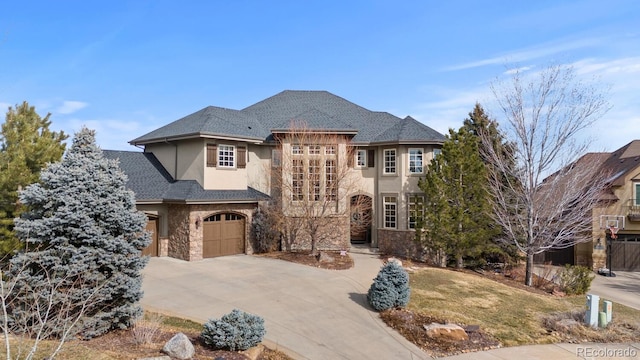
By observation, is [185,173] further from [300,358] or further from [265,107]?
[300,358]

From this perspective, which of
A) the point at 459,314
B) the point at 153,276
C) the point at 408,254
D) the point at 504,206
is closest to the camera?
the point at 459,314

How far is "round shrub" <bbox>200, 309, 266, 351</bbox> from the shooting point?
749 cm

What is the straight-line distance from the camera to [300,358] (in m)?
8.16

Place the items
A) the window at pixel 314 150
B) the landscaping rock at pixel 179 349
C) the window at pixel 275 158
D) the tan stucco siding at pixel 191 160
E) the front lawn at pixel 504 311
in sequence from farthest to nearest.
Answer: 1. the window at pixel 275 158
2. the window at pixel 314 150
3. the tan stucco siding at pixel 191 160
4. the front lawn at pixel 504 311
5. the landscaping rock at pixel 179 349

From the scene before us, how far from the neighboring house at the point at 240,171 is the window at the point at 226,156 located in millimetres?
51

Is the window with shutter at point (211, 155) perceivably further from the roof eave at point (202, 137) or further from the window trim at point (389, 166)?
the window trim at point (389, 166)

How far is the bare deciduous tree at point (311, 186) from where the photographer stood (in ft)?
62.6

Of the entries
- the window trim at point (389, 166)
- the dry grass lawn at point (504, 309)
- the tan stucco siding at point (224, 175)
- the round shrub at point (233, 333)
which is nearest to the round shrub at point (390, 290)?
the dry grass lawn at point (504, 309)

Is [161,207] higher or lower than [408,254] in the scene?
higher

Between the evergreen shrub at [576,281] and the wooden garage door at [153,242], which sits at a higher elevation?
the wooden garage door at [153,242]

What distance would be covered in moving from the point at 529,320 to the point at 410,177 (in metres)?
10.5

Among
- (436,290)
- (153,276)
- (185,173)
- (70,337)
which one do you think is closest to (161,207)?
(185,173)

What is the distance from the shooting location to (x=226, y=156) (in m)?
19.2
